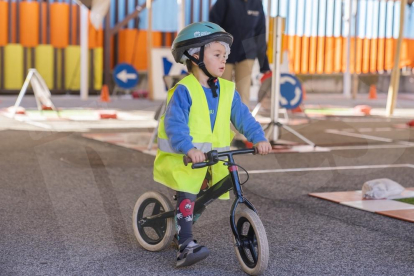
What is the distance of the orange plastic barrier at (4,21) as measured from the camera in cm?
1856

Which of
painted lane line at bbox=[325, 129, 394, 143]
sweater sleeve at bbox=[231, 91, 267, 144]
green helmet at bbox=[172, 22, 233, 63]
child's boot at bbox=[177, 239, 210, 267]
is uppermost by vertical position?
green helmet at bbox=[172, 22, 233, 63]

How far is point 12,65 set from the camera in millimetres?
18719

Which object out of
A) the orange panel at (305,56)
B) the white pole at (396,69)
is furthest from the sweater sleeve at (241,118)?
the orange panel at (305,56)

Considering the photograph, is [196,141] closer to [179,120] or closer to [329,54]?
[179,120]

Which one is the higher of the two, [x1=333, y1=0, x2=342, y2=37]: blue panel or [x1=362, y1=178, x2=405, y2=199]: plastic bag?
[x1=333, y1=0, x2=342, y2=37]: blue panel

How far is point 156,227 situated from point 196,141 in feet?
1.82

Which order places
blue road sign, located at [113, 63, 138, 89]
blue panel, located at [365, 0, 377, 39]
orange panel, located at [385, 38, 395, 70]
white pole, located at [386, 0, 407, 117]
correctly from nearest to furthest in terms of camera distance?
white pole, located at [386, 0, 407, 117] < blue road sign, located at [113, 63, 138, 89] < blue panel, located at [365, 0, 377, 39] < orange panel, located at [385, 38, 395, 70]

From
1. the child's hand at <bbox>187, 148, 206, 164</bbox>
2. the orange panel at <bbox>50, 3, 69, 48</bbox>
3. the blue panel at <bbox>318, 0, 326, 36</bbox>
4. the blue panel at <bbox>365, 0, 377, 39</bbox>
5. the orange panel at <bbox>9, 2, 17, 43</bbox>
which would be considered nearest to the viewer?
the child's hand at <bbox>187, 148, 206, 164</bbox>

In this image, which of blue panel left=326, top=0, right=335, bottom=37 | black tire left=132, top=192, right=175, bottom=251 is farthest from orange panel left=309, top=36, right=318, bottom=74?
black tire left=132, top=192, right=175, bottom=251

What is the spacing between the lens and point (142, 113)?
13578 mm

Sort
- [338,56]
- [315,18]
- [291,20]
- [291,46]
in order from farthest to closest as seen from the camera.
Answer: [338,56] < [315,18] < [291,20] < [291,46]

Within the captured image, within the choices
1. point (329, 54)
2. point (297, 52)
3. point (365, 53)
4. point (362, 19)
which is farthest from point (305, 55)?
point (362, 19)

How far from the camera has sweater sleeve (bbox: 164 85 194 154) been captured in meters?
3.52

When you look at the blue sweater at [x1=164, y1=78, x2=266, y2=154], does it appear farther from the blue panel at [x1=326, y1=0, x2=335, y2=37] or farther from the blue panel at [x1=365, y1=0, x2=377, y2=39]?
the blue panel at [x1=365, y1=0, x2=377, y2=39]
